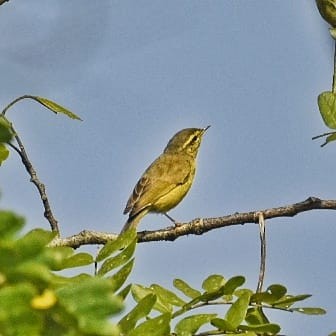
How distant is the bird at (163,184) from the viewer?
26.1ft

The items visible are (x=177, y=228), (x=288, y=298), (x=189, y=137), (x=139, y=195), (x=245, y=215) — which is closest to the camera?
(x=288, y=298)

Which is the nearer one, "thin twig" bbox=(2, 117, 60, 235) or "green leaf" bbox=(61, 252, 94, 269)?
"green leaf" bbox=(61, 252, 94, 269)

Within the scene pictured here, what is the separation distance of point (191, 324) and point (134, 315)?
0.34 meters

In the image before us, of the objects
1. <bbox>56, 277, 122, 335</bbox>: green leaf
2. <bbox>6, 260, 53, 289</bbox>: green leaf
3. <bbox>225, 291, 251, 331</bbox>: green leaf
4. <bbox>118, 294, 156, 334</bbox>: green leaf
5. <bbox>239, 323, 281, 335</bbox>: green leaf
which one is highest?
<bbox>225, 291, 251, 331</bbox>: green leaf

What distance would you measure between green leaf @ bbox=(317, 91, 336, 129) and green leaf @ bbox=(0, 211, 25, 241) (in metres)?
2.03

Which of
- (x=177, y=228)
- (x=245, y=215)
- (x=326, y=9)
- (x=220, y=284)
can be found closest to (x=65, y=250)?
(x=220, y=284)

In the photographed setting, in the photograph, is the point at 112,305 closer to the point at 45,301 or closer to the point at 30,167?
the point at 45,301

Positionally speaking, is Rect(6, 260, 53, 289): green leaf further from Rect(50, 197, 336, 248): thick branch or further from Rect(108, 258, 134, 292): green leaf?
Rect(50, 197, 336, 248): thick branch

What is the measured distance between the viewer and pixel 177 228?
4.61 metres

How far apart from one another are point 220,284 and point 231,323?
36 cm

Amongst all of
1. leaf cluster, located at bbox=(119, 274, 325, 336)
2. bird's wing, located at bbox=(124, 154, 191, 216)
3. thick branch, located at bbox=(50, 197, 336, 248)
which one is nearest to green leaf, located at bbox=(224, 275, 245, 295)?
leaf cluster, located at bbox=(119, 274, 325, 336)

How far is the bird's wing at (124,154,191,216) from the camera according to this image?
8.04 meters

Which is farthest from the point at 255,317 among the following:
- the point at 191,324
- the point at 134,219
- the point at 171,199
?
the point at 171,199

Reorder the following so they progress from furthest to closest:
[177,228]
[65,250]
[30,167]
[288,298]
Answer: [177,228] → [30,167] → [288,298] → [65,250]
